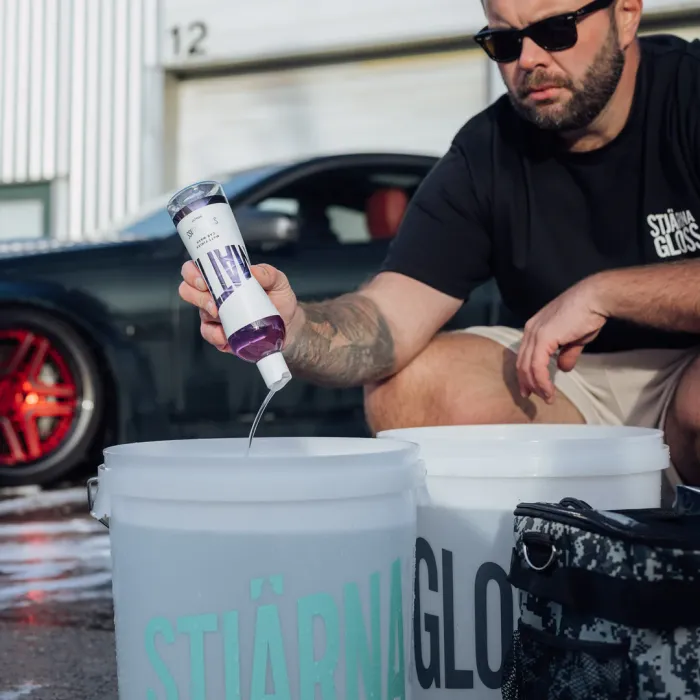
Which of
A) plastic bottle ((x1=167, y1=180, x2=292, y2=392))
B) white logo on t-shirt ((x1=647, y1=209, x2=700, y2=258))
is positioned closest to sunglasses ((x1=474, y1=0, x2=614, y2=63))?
white logo on t-shirt ((x1=647, y1=209, x2=700, y2=258))

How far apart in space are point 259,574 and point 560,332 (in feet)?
3.06

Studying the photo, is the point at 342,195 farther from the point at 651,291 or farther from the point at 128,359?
the point at 651,291

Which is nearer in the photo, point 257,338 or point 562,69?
point 257,338

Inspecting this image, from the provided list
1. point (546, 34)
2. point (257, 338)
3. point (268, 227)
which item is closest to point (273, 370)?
point (257, 338)

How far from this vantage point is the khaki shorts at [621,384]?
7.70ft

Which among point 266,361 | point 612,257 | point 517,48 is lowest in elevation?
point 266,361

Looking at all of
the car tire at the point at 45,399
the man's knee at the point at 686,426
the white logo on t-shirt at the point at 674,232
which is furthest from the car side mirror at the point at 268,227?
the man's knee at the point at 686,426

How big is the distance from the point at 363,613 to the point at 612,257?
4.16 feet

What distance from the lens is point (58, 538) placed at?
10.3 feet

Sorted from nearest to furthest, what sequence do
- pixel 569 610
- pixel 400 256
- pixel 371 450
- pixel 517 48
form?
pixel 569 610, pixel 371 450, pixel 517 48, pixel 400 256

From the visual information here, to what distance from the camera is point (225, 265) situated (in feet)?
5.00

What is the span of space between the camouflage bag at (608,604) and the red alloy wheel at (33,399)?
10.3ft

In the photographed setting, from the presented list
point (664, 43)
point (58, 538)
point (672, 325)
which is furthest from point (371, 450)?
point (58, 538)

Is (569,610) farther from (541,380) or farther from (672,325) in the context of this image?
(672,325)
